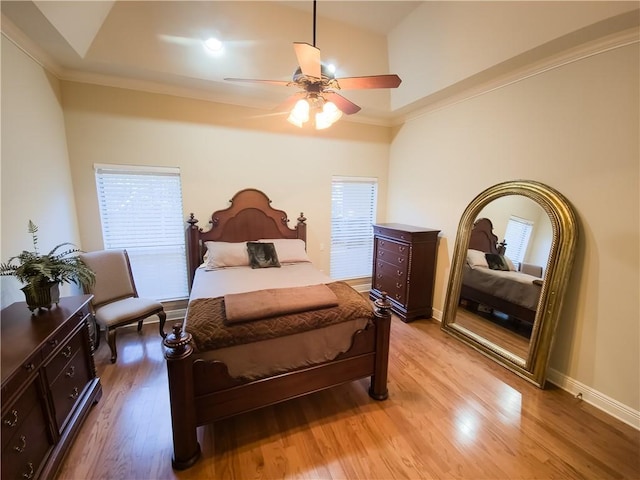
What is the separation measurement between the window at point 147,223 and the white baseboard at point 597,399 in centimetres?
385

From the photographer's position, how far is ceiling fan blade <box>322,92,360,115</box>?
206cm

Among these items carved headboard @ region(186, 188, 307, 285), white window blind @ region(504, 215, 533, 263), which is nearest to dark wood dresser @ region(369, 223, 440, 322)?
white window blind @ region(504, 215, 533, 263)

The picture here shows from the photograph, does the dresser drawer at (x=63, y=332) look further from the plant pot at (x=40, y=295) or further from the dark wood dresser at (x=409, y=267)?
the dark wood dresser at (x=409, y=267)

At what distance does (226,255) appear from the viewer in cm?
303

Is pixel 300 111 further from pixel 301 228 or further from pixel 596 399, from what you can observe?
pixel 596 399

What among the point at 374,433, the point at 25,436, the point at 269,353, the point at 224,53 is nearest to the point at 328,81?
the point at 224,53

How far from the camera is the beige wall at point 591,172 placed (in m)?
1.87

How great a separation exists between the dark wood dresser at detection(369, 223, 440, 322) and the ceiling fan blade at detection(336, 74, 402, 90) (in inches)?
68.2

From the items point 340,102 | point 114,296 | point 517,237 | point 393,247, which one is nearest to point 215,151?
point 340,102

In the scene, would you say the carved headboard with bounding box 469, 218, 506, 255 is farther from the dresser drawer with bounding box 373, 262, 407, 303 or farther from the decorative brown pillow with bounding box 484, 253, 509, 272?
the dresser drawer with bounding box 373, 262, 407, 303

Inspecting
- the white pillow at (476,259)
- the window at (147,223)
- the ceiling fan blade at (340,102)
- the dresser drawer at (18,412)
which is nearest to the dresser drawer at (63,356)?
the dresser drawer at (18,412)

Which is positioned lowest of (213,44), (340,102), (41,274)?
(41,274)

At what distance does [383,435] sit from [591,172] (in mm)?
2439

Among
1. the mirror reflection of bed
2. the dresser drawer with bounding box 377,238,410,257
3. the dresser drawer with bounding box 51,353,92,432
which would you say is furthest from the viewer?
the dresser drawer with bounding box 377,238,410,257
